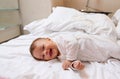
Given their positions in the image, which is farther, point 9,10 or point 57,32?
point 9,10

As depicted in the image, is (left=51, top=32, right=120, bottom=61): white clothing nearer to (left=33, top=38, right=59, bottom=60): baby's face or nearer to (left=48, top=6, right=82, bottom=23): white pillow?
(left=33, top=38, right=59, bottom=60): baby's face

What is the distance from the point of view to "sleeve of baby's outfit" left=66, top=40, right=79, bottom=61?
93 cm

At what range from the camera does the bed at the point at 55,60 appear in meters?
0.79

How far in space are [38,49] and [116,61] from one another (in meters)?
0.46

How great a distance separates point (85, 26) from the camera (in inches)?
50.3

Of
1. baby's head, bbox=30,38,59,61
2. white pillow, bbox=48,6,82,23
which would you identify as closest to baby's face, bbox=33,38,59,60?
baby's head, bbox=30,38,59,61

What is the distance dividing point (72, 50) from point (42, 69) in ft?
0.66

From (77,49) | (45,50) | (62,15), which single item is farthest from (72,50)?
(62,15)

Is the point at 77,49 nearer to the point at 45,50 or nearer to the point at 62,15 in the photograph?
the point at 45,50

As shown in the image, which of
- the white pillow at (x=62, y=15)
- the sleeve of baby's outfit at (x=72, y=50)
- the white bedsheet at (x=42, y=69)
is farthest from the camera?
the white pillow at (x=62, y=15)

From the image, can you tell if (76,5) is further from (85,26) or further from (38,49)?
(38,49)

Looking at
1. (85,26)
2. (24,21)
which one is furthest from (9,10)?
(85,26)

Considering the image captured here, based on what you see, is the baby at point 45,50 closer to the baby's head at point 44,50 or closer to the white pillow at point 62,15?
the baby's head at point 44,50

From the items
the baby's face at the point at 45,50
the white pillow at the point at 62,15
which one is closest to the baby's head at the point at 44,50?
the baby's face at the point at 45,50
